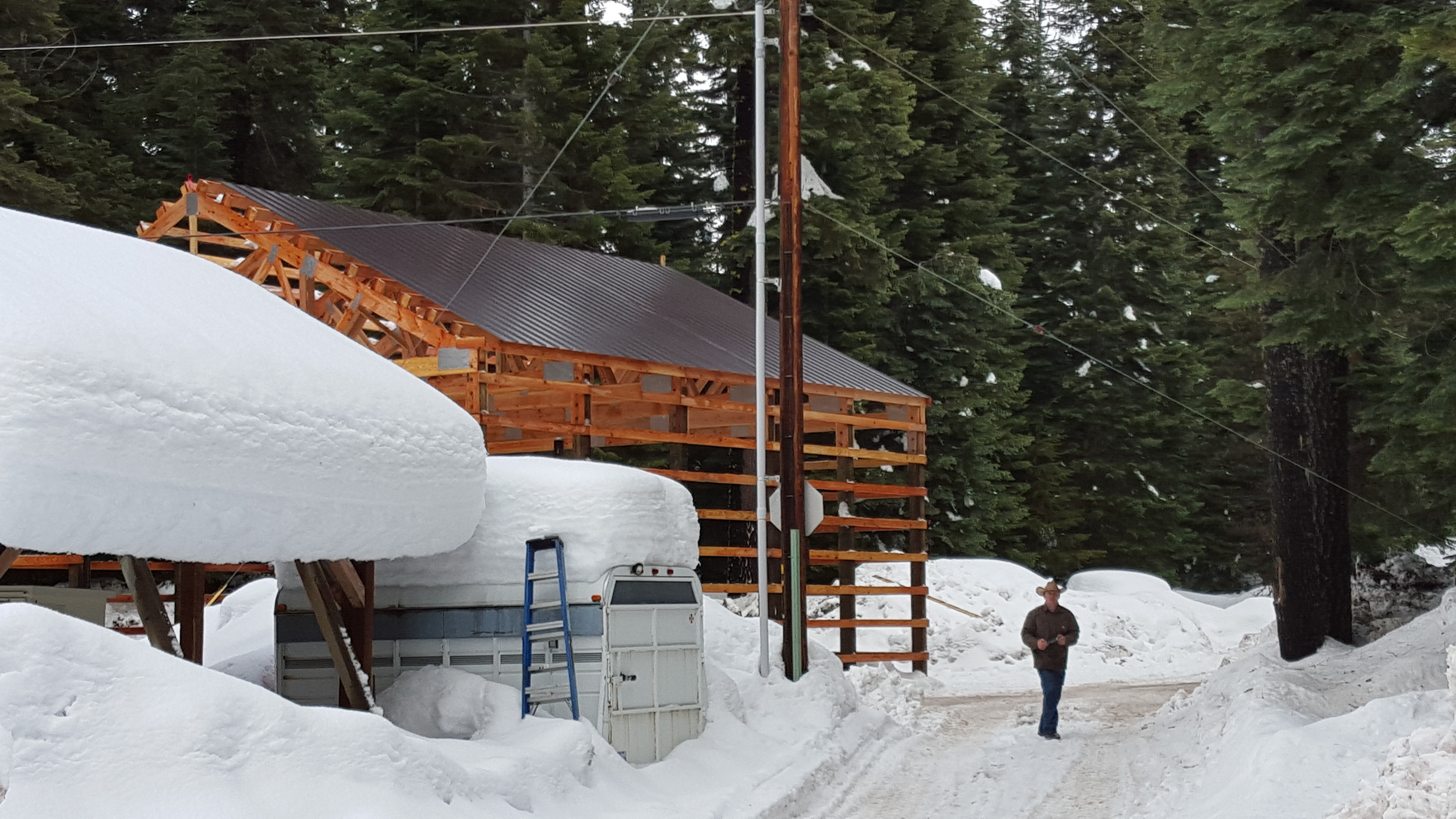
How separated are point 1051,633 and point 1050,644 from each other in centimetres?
12

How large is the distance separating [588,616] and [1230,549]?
37.2 m

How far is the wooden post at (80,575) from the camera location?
1526cm

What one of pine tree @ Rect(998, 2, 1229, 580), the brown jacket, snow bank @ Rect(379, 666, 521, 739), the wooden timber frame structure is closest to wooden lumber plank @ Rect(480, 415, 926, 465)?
the wooden timber frame structure

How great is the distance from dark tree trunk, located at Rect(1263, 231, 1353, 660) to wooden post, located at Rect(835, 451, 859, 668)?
6.57m

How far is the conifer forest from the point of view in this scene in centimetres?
1452

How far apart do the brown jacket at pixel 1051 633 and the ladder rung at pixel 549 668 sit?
5.15 metres

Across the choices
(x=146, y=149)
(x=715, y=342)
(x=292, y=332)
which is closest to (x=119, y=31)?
(x=146, y=149)

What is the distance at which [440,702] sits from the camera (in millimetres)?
12539

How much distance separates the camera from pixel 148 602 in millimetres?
10633

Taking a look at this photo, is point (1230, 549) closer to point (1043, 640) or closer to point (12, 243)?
point (1043, 640)

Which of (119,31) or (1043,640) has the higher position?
(119,31)

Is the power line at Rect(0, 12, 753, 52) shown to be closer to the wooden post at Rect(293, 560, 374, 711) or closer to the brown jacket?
the brown jacket

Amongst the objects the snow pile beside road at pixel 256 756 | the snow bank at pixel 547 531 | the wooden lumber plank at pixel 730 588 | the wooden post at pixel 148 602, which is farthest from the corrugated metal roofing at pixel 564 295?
the wooden post at pixel 148 602

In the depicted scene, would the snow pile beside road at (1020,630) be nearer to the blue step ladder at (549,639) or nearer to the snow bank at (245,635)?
the snow bank at (245,635)
